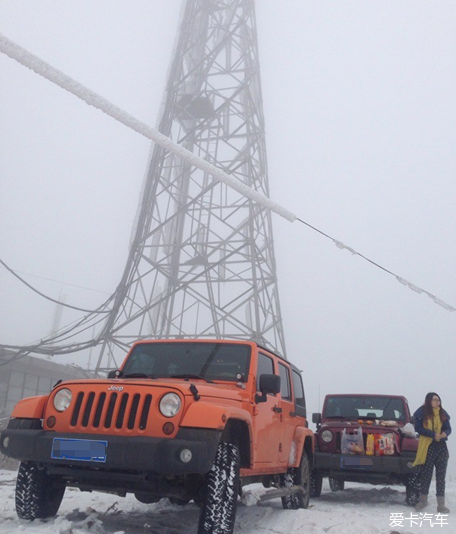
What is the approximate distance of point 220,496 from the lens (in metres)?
4.20

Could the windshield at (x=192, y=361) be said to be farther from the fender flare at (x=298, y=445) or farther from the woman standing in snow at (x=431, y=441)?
the woman standing in snow at (x=431, y=441)

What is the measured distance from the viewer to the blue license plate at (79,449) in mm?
4168

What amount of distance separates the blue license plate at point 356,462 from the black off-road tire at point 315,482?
0.49 metres

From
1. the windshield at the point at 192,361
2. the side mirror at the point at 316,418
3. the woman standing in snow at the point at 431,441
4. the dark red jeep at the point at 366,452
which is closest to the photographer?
the windshield at the point at 192,361

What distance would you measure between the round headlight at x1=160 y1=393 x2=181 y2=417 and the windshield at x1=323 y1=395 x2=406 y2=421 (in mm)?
5838

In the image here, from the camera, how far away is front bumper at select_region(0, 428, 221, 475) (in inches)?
156

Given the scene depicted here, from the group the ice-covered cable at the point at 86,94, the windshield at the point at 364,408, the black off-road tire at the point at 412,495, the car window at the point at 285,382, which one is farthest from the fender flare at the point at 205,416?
the ice-covered cable at the point at 86,94

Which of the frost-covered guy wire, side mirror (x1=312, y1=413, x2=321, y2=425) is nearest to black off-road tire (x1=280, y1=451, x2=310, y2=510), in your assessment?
side mirror (x1=312, y1=413, x2=321, y2=425)

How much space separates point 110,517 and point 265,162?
1543 centimetres

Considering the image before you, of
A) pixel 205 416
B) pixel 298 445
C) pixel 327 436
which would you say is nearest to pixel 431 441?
pixel 327 436

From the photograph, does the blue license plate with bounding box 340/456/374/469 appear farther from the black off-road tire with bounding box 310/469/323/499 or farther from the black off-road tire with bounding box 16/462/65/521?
the black off-road tire with bounding box 16/462/65/521

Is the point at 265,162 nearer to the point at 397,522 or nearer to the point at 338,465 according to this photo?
the point at 338,465

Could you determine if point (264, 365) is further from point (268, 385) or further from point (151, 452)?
point (151, 452)

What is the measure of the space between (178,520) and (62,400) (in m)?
1.89
